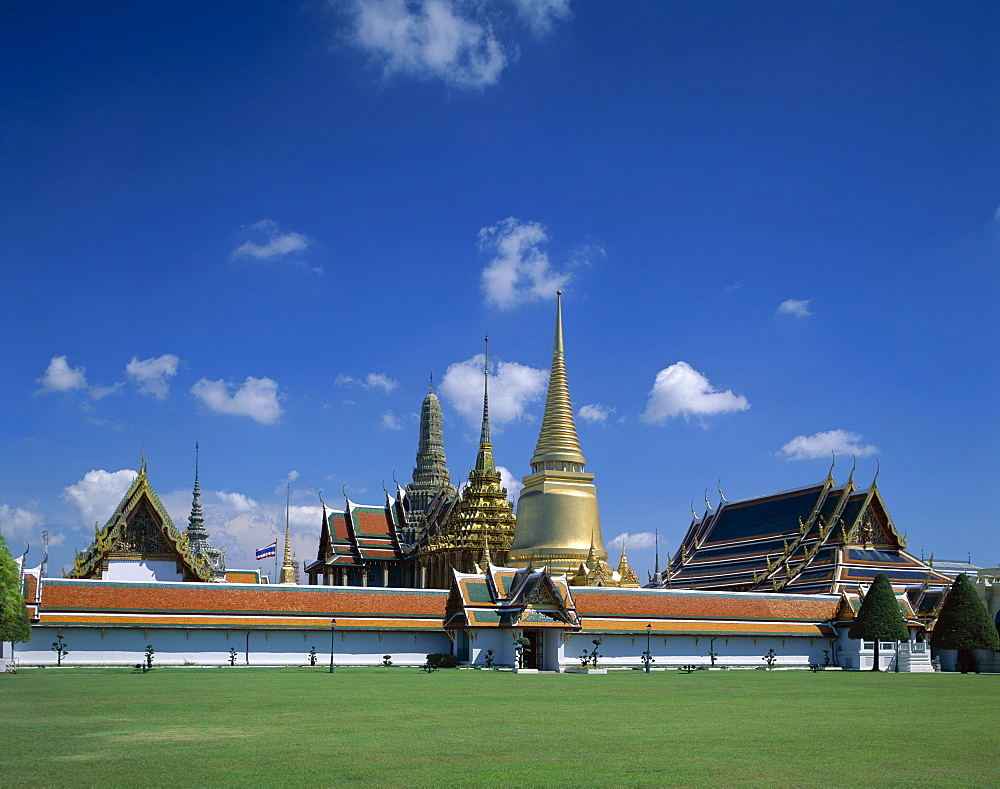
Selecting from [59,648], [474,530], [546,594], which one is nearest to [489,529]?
[474,530]

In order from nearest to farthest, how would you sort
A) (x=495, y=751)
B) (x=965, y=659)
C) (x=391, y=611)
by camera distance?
(x=495, y=751)
(x=391, y=611)
(x=965, y=659)

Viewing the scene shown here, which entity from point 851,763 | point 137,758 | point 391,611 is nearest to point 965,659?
point 391,611

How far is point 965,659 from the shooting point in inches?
2030

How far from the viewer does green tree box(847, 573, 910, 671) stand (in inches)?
1889

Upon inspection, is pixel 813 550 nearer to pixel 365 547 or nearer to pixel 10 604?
pixel 365 547

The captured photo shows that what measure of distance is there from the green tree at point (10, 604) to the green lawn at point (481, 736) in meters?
6.34

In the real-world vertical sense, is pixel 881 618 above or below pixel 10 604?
below

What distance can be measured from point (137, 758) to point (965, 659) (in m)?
48.2

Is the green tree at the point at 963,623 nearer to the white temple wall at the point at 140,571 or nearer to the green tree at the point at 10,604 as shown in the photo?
the white temple wall at the point at 140,571

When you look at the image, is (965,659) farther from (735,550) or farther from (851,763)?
(851,763)

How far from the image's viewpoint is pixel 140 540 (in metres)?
51.8

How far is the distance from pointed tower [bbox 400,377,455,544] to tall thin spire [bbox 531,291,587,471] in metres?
24.2

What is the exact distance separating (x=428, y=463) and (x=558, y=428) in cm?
2973

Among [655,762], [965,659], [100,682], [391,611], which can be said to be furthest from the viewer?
[965,659]
